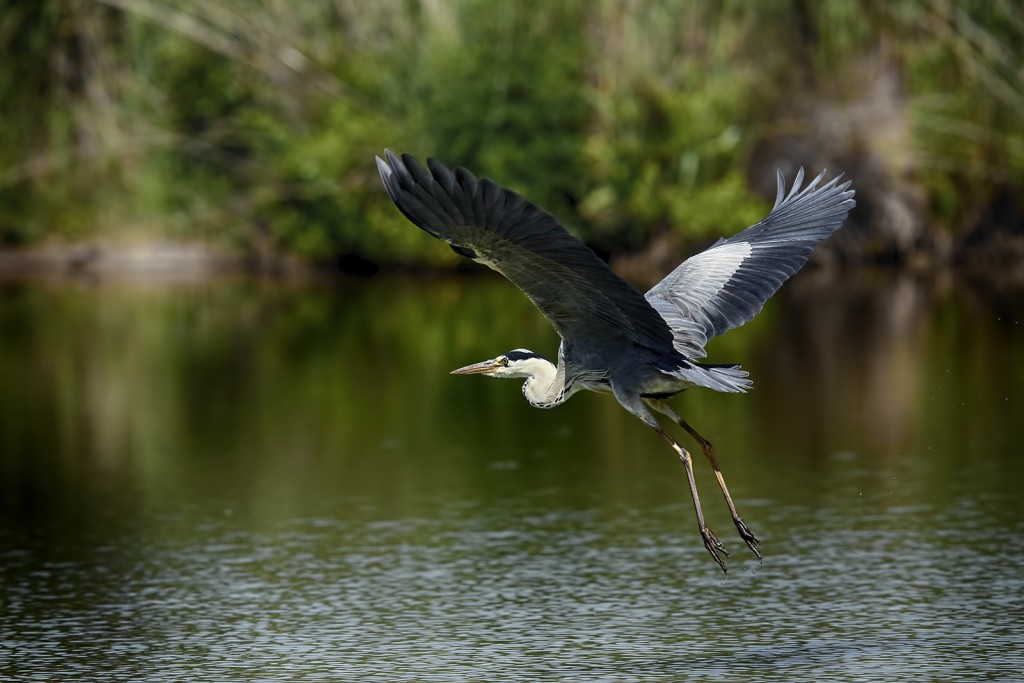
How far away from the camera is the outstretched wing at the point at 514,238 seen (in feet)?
23.8

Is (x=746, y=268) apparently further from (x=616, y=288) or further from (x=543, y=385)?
(x=616, y=288)

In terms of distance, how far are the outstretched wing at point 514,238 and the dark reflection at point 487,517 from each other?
1.79 meters

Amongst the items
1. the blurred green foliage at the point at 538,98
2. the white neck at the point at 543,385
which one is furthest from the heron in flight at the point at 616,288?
the blurred green foliage at the point at 538,98

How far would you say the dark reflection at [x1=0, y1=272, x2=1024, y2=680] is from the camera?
9.90 m

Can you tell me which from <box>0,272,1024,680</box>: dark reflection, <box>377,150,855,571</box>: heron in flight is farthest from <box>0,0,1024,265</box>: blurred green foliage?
<box>377,150,855,571</box>: heron in flight

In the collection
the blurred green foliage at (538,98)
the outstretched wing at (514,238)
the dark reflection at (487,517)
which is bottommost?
the dark reflection at (487,517)

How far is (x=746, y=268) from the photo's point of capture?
33.6 ft

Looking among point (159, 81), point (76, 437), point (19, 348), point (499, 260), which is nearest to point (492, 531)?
point (499, 260)

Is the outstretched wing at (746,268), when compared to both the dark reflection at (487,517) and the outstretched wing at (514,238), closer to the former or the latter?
the outstretched wing at (514,238)

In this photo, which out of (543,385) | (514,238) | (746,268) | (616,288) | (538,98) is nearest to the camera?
(514,238)

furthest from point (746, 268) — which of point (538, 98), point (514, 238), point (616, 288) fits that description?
point (538, 98)

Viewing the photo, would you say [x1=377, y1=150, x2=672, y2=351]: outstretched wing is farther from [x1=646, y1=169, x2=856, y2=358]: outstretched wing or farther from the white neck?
[x1=646, y1=169, x2=856, y2=358]: outstretched wing

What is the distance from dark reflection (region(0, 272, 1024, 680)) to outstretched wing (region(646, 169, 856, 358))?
1.63 meters

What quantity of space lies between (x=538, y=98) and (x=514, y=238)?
33.2 meters
